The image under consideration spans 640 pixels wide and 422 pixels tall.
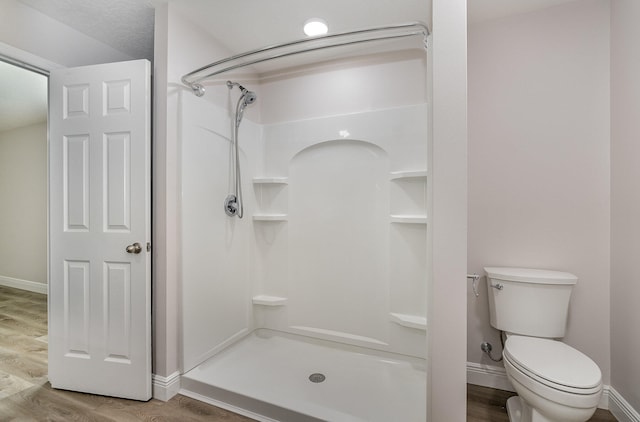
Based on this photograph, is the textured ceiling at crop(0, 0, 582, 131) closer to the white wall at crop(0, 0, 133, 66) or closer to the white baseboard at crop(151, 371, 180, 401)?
the white wall at crop(0, 0, 133, 66)

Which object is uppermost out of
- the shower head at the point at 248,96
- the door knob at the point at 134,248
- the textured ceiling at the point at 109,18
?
the textured ceiling at the point at 109,18

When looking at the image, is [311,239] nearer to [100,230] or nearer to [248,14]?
[100,230]

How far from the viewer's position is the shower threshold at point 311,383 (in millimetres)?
1538

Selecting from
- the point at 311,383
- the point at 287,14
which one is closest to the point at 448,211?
the point at 311,383

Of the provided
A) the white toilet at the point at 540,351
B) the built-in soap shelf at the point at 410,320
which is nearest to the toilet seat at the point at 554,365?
the white toilet at the point at 540,351

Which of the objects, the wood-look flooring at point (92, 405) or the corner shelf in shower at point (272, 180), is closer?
the wood-look flooring at point (92, 405)

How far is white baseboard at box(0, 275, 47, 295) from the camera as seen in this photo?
3993 millimetres

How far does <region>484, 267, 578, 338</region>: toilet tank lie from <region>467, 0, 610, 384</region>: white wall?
0.18 meters

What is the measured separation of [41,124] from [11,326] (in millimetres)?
2761

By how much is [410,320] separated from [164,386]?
1.63 meters

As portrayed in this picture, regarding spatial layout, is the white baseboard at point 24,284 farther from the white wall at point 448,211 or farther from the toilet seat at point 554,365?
the toilet seat at point 554,365

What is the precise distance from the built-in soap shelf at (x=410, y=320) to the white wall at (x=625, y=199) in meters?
1.00

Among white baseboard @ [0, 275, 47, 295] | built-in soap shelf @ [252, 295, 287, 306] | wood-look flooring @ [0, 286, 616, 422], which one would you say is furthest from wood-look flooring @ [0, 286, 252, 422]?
white baseboard @ [0, 275, 47, 295]

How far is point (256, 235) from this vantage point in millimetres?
2584
